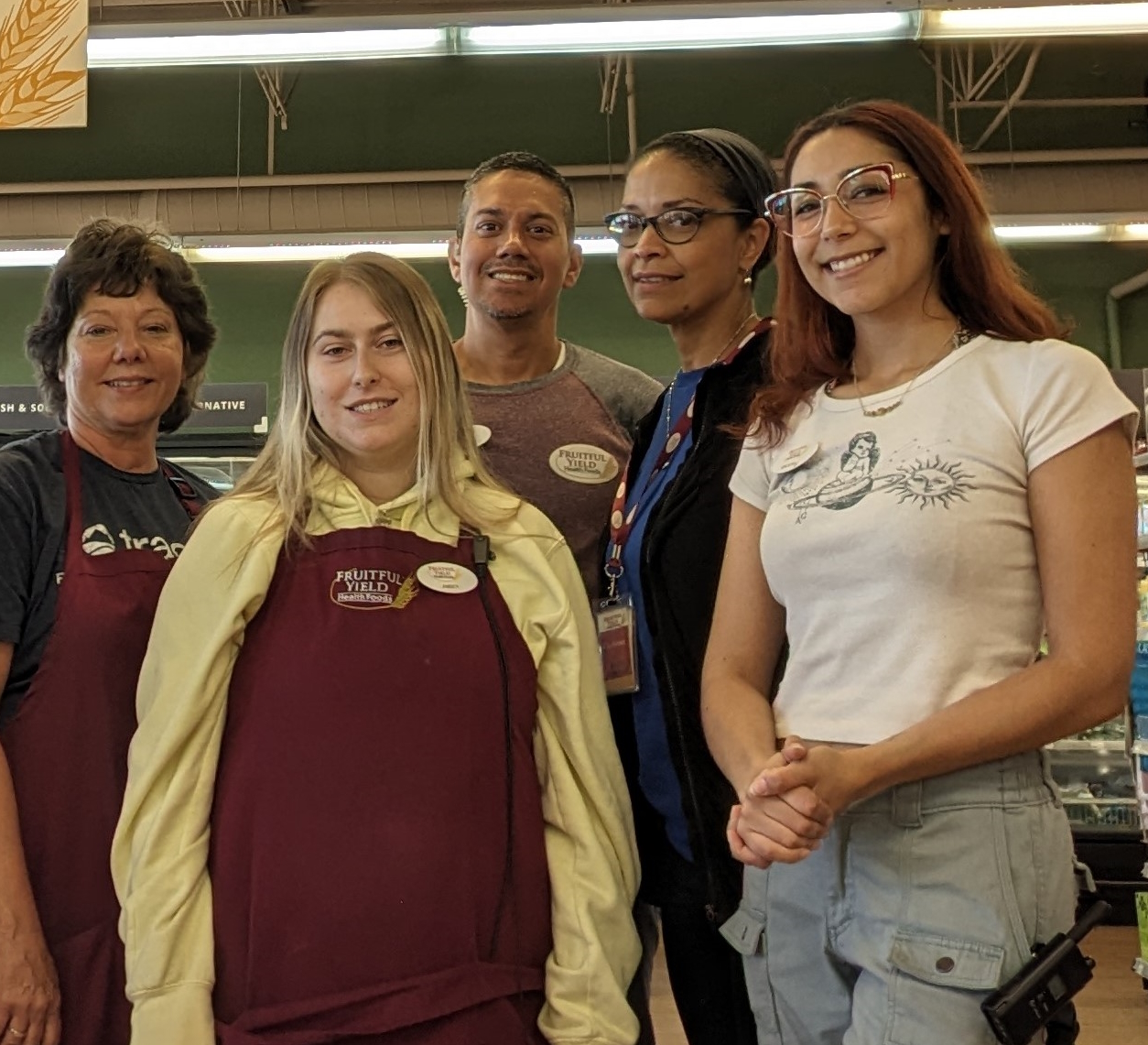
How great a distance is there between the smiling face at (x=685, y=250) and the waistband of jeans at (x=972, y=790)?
3.65 feet

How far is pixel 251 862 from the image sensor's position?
4.86 ft

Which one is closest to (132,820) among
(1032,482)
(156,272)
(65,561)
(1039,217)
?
(65,561)

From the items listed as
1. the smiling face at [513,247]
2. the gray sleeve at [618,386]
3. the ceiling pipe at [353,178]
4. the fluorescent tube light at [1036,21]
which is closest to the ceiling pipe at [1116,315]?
the ceiling pipe at [353,178]

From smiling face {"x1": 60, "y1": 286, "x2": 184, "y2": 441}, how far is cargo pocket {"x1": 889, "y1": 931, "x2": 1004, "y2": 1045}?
62.6 inches

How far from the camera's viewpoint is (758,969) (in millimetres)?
1484

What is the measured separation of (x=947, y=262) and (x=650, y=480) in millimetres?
659

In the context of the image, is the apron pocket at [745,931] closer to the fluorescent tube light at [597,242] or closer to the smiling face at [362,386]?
the smiling face at [362,386]

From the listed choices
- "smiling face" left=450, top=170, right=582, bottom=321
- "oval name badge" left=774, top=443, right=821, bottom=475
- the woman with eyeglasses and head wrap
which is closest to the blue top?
the woman with eyeglasses and head wrap

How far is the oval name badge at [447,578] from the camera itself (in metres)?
1.60

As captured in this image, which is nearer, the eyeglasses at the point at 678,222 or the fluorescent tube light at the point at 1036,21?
the eyeglasses at the point at 678,222

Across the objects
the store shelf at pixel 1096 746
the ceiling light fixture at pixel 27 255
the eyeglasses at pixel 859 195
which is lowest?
the store shelf at pixel 1096 746

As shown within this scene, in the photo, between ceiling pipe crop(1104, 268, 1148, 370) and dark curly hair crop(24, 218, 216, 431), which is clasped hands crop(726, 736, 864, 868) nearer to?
dark curly hair crop(24, 218, 216, 431)

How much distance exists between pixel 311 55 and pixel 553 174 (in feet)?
9.35

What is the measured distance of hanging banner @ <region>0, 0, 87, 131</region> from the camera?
139 inches
